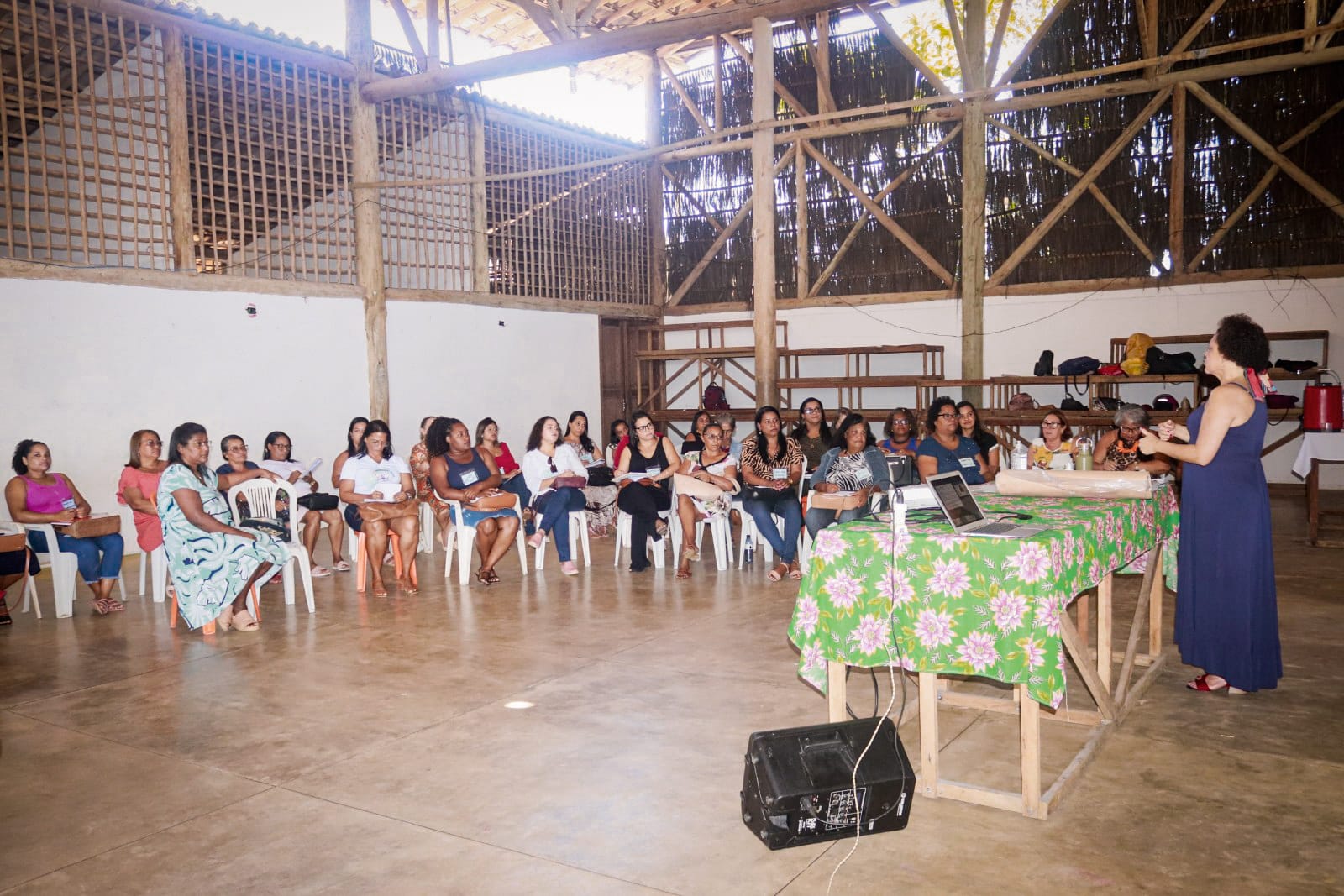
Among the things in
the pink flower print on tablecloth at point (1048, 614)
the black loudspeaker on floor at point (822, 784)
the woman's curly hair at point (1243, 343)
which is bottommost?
the black loudspeaker on floor at point (822, 784)

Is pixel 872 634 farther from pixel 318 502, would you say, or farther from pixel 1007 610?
pixel 318 502

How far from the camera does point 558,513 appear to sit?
6.96 meters

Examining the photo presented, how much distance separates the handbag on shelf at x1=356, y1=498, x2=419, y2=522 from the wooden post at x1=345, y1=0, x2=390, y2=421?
11.6 feet

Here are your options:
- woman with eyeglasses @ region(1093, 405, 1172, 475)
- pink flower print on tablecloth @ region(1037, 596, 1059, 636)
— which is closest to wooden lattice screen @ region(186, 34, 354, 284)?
woman with eyeglasses @ region(1093, 405, 1172, 475)

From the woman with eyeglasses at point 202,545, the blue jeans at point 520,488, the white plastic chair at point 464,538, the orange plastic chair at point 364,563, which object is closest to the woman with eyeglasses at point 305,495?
the orange plastic chair at point 364,563

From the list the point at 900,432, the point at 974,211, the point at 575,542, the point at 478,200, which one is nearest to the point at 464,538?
the point at 575,542

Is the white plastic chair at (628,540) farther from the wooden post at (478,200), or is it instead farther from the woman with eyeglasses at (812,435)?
the wooden post at (478,200)

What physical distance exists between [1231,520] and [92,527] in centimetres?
588

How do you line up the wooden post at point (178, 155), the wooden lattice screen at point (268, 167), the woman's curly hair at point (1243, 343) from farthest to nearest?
1. the wooden lattice screen at point (268, 167)
2. the wooden post at point (178, 155)
3. the woman's curly hair at point (1243, 343)

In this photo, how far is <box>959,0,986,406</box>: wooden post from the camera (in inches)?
420

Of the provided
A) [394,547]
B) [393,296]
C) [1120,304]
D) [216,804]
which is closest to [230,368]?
[393,296]

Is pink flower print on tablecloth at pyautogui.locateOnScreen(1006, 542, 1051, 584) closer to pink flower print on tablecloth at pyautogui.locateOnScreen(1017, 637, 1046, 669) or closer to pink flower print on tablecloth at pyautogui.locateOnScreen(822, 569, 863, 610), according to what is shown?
pink flower print on tablecloth at pyautogui.locateOnScreen(1017, 637, 1046, 669)

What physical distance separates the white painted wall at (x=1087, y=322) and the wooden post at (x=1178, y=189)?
368 millimetres

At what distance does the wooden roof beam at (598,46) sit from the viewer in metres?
7.42
